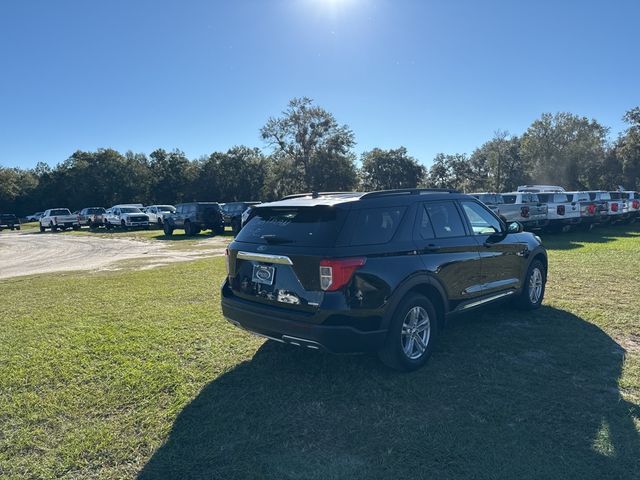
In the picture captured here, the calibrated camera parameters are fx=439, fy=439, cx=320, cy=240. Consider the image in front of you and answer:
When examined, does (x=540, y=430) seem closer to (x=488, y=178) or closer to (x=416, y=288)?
(x=416, y=288)

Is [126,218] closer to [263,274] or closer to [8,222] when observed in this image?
[8,222]

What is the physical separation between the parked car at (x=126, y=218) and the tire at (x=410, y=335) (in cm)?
2939

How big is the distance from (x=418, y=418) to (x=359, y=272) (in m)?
1.22

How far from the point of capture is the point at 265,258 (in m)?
4.06

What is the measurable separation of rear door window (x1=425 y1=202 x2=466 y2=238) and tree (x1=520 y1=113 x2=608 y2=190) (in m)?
63.2

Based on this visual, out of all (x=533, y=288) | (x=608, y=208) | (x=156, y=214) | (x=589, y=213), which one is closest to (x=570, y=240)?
(x=589, y=213)

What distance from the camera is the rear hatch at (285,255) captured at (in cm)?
375

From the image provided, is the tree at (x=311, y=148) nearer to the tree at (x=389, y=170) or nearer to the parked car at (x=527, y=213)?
the tree at (x=389, y=170)

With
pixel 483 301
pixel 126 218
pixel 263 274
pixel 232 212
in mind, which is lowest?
pixel 483 301

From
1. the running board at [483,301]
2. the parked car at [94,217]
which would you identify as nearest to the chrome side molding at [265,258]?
the running board at [483,301]

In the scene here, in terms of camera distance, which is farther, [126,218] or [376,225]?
[126,218]

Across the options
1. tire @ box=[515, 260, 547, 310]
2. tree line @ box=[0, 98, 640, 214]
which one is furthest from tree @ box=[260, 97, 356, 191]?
tire @ box=[515, 260, 547, 310]

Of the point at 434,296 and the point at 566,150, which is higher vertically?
the point at 566,150

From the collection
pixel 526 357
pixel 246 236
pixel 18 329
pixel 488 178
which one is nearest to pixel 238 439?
pixel 246 236
